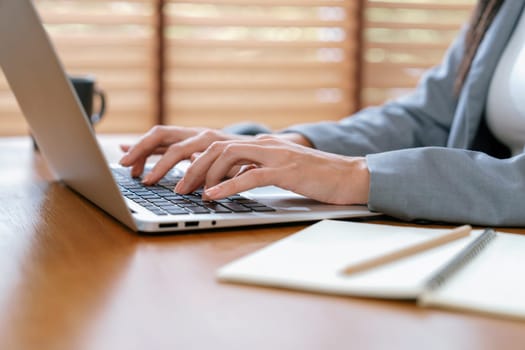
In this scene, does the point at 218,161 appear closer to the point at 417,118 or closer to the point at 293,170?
the point at 293,170

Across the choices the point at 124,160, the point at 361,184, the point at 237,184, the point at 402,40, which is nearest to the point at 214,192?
the point at 237,184

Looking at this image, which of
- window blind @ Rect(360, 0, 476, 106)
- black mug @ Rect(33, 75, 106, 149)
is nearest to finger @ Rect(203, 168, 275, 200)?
black mug @ Rect(33, 75, 106, 149)

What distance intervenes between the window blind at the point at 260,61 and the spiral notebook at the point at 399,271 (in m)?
2.33

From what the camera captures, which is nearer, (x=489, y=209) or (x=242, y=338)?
(x=242, y=338)

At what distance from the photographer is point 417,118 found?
1339 millimetres

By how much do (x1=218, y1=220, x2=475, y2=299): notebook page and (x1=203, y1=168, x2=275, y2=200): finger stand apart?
9 cm

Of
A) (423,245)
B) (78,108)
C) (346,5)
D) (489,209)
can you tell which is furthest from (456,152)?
(346,5)

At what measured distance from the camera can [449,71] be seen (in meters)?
1.34

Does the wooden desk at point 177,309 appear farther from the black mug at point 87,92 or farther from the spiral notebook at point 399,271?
the black mug at point 87,92

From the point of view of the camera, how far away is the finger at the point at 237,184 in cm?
75

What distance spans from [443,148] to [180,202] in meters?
0.27

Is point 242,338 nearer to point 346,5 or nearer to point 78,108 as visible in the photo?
point 78,108

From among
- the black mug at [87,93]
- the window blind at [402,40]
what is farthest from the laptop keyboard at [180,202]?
the window blind at [402,40]

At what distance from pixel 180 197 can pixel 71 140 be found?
122mm
